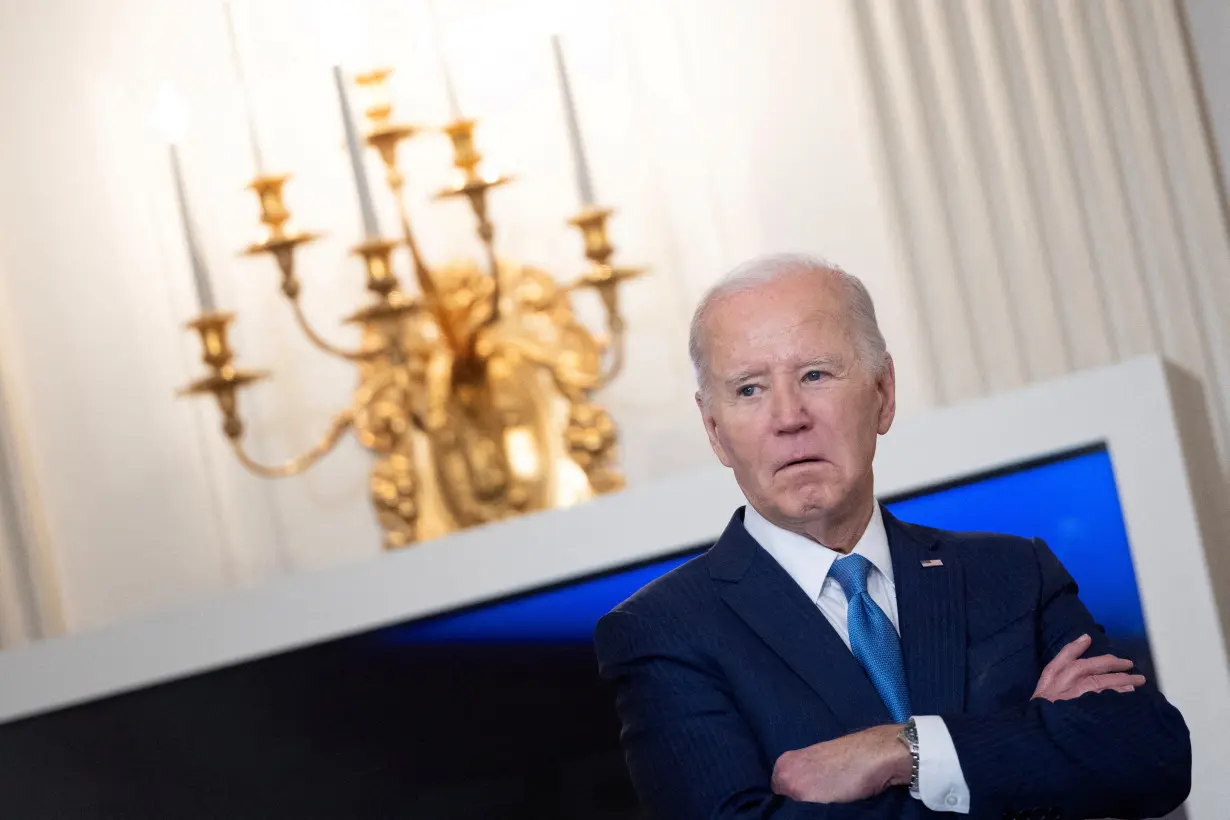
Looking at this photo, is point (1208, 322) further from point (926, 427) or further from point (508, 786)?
point (508, 786)

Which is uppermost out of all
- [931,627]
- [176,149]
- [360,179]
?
[176,149]

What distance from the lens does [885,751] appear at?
131 centimetres

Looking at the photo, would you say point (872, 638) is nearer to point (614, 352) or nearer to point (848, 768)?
point (848, 768)

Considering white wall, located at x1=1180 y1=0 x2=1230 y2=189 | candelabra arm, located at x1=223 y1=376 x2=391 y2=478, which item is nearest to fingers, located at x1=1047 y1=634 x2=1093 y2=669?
candelabra arm, located at x1=223 y1=376 x2=391 y2=478

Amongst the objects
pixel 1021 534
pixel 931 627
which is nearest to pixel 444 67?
pixel 1021 534

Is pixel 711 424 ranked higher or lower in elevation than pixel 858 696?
higher

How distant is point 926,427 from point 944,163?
0.62m

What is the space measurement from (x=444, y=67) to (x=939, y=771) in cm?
138

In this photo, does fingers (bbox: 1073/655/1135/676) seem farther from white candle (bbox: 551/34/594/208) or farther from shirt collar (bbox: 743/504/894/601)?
white candle (bbox: 551/34/594/208)

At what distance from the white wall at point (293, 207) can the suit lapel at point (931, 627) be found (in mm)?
1123

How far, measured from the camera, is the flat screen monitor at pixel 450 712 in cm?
189

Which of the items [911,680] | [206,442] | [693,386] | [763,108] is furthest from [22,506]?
[911,680]

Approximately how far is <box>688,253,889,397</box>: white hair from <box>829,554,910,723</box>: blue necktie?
18cm

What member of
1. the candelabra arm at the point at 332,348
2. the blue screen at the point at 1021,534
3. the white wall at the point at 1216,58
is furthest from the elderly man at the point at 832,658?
the white wall at the point at 1216,58
